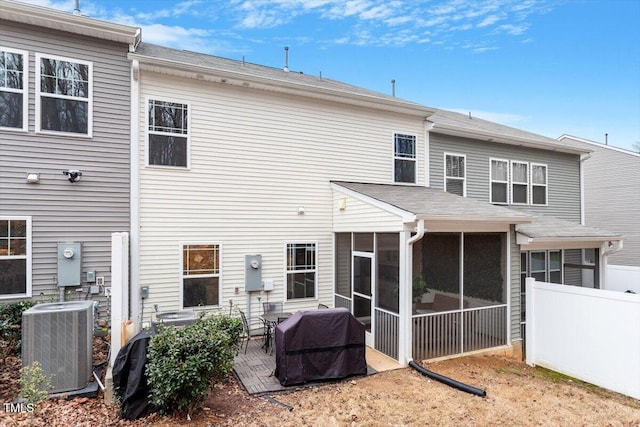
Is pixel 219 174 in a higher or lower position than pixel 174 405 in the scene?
higher

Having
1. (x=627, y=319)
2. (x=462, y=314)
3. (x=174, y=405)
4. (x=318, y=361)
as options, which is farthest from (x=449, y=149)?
(x=174, y=405)

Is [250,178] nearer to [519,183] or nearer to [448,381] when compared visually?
[448,381]

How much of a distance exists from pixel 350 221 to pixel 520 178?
24.3 ft

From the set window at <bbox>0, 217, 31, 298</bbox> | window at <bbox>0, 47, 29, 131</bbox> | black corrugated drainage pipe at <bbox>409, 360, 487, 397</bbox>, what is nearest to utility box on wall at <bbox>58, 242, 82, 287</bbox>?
window at <bbox>0, 217, 31, 298</bbox>

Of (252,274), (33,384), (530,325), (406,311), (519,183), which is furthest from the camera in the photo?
(519,183)

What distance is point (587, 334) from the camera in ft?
22.9

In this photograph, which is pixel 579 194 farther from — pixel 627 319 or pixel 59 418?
pixel 59 418

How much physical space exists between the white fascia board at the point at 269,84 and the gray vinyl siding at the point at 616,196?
11269 mm

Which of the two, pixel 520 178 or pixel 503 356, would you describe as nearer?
pixel 503 356

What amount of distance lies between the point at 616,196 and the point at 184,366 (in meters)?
19.0

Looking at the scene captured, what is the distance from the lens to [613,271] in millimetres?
12703

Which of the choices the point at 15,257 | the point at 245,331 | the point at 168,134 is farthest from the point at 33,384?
the point at 168,134

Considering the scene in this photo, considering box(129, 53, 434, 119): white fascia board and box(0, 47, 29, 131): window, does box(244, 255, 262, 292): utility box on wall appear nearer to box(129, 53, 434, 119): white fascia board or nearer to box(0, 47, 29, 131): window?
box(129, 53, 434, 119): white fascia board

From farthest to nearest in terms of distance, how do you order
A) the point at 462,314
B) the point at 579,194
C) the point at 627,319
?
the point at 579,194, the point at 462,314, the point at 627,319
